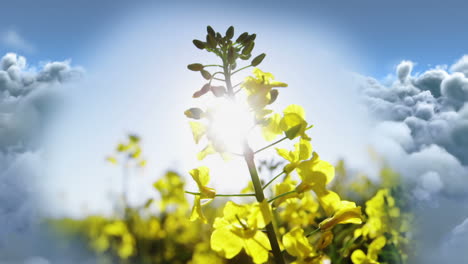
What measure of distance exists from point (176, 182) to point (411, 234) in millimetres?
4152

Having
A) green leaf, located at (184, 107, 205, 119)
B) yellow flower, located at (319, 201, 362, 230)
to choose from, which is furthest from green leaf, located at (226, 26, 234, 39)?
yellow flower, located at (319, 201, 362, 230)

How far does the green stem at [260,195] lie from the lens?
139 centimetres

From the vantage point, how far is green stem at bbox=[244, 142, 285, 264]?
4.58 feet

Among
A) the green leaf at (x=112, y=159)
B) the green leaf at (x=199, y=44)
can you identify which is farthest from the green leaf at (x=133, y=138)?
the green leaf at (x=199, y=44)

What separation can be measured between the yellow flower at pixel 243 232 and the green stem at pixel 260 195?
0.08 ft

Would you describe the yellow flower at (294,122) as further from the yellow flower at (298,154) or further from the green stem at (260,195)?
the green stem at (260,195)

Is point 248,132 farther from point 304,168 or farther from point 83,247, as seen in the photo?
point 83,247

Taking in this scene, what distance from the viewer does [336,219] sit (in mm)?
1482

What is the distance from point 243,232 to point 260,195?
18cm

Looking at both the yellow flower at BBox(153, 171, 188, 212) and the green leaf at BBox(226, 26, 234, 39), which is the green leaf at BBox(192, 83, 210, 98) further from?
the yellow flower at BBox(153, 171, 188, 212)

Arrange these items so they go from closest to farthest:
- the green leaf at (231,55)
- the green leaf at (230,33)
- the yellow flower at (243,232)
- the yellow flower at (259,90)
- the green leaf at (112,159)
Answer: the yellow flower at (243,232) → the yellow flower at (259,90) → the green leaf at (231,55) → the green leaf at (230,33) → the green leaf at (112,159)

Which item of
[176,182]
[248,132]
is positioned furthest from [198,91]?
[176,182]

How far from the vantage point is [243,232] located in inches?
56.1

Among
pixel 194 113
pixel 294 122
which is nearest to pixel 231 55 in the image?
pixel 194 113
